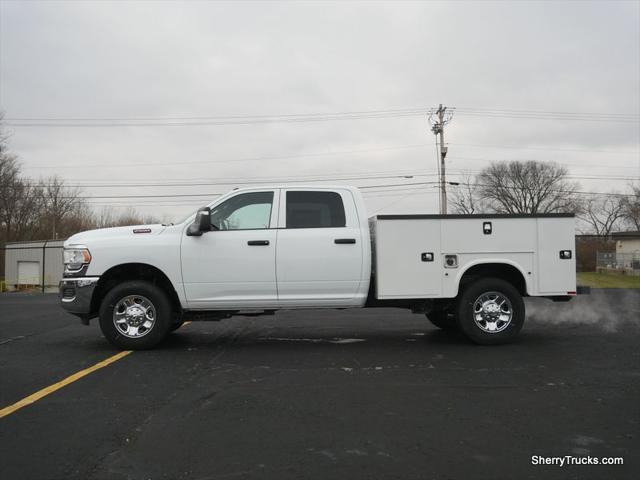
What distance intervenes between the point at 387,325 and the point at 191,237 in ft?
13.2

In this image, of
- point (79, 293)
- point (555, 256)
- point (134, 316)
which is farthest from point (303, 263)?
point (555, 256)

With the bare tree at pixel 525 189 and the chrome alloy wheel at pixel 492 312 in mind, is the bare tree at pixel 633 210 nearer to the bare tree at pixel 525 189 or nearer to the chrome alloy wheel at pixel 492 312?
the bare tree at pixel 525 189

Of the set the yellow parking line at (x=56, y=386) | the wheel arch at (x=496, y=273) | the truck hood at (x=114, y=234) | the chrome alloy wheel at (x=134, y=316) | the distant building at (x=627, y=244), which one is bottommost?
the yellow parking line at (x=56, y=386)

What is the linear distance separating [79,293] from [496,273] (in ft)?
18.4

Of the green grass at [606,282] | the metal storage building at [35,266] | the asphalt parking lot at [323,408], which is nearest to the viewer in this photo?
the asphalt parking lot at [323,408]

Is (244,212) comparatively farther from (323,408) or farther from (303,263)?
(323,408)

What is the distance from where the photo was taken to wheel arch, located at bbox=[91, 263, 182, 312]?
266 inches

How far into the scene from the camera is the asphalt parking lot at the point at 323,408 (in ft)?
10.8

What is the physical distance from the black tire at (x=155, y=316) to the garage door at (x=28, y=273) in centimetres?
2188

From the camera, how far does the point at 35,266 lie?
25.8 meters

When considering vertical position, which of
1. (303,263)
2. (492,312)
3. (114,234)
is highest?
(114,234)

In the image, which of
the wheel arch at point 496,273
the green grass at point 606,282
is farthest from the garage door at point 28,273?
the green grass at point 606,282

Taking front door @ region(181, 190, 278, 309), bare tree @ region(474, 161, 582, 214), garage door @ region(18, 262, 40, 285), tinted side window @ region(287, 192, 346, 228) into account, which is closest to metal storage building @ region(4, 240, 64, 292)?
garage door @ region(18, 262, 40, 285)

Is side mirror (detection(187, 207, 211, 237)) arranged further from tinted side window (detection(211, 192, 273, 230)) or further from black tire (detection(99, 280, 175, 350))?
black tire (detection(99, 280, 175, 350))
